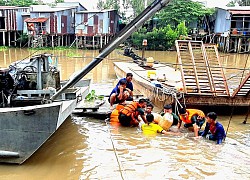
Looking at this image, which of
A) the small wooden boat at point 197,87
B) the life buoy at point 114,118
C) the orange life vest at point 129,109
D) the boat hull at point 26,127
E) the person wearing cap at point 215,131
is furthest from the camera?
the small wooden boat at point 197,87

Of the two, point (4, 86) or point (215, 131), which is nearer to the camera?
point (4, 86)

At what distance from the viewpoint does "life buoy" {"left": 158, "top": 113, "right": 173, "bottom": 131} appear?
7543 millimetres

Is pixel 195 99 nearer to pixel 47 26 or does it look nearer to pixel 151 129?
pixel 151 129

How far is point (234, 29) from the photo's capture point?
107 ft

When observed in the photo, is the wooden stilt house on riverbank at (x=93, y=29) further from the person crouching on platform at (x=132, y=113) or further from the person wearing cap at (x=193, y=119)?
the person wearing cap at (x=193, y=119)

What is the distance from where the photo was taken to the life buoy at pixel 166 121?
24.7 ft

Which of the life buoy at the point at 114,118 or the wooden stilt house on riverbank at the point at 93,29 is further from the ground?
the wooden stilt house on riverbank at the point at 93,29

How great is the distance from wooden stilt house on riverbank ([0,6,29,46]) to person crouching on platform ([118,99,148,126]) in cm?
3018

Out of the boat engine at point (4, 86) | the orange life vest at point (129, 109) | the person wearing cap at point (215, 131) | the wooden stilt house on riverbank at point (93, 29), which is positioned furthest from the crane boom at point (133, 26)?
the wooden stilt house on riverbank at point (93, 29)

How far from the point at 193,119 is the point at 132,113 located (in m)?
1.56

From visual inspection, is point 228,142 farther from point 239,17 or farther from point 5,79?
point 239,17

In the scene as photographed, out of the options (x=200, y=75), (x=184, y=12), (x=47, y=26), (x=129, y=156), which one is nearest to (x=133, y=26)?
(x=129, y=156)

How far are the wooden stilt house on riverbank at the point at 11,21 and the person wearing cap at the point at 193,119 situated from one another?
102ft

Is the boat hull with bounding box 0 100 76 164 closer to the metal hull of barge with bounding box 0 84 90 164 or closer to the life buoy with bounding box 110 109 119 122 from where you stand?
the metal hull of barge with bounding box 0 84 90 164
